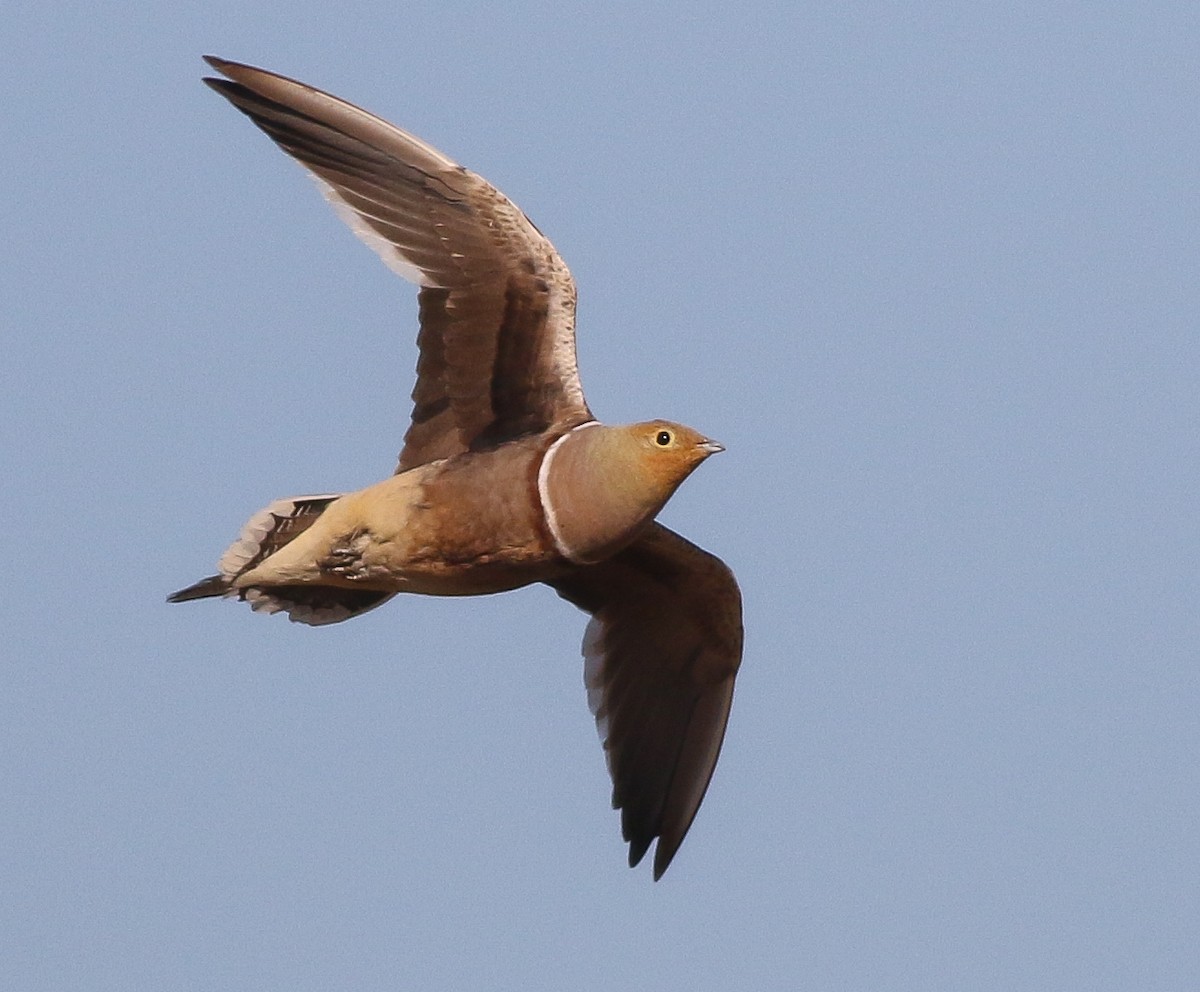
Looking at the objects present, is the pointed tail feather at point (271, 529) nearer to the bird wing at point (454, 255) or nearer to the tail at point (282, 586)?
the tail at point (282, 586)

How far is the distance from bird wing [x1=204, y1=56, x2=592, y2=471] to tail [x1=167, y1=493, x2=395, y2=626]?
0.99 meters

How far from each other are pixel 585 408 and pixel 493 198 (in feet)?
3.95

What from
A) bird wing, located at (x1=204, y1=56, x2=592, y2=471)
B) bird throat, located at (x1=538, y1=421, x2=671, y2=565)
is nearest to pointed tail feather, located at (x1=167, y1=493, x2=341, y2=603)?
bird wing, located at (x1=204, y1=56, x2=592, y2=471)

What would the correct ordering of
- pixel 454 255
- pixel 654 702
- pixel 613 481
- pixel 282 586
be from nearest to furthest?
pixel 613 481, pixel 454 255, pixel 282 586, pixel 654 702

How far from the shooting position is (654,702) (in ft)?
44.1

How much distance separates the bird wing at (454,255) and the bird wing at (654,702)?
6.26ft

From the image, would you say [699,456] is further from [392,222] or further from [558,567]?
[392,222]

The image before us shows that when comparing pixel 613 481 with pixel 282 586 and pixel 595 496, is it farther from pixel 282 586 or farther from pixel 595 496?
pixel 282 586

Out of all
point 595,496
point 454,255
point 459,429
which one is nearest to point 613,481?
point 595,496

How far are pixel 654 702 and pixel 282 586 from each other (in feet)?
7.96

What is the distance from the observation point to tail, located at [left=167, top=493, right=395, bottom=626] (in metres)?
12.3

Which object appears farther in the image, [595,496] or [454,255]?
[454,255]

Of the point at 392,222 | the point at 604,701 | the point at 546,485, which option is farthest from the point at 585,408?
the point at 604,701

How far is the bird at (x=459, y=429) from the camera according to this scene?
1113 cm
